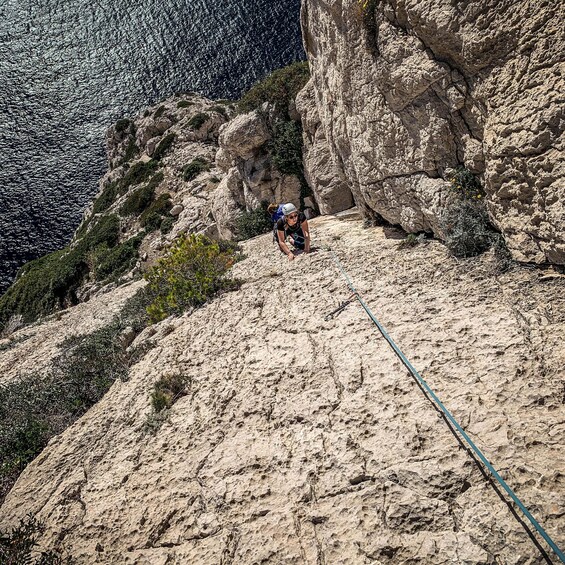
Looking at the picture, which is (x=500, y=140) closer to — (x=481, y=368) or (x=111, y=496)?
(x=481, y=368)

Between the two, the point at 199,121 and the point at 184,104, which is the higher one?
the point at 184,104

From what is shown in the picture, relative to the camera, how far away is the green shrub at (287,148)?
17.6 metres

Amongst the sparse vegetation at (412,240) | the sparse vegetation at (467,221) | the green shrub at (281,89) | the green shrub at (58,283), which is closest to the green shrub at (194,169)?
the green shrub at (58,283)

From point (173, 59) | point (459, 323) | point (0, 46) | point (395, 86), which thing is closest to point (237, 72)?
point (173, 59)

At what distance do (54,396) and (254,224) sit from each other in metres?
13.6

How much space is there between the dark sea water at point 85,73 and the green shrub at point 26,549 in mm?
55292

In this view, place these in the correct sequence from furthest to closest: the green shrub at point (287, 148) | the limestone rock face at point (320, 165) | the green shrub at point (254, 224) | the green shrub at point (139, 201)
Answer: the green shrub at point (139, 201) → the green shrub at point (254, 224) → the green shrub at point (287, 148) → the limestone rock face at point (320, 165)

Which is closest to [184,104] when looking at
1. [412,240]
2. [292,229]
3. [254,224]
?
[254,224]

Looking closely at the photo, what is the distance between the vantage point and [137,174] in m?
39.0

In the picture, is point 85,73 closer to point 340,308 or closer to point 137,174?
point 137,174

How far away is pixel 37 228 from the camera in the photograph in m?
52.2

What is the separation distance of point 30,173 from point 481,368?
241ft

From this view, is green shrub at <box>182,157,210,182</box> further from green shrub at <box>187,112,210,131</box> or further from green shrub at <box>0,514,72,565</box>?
green shrub at <box>0,514,72,565</box>

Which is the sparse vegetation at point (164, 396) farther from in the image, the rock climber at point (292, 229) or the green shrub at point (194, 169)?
the green shrub at point (194, 169)
